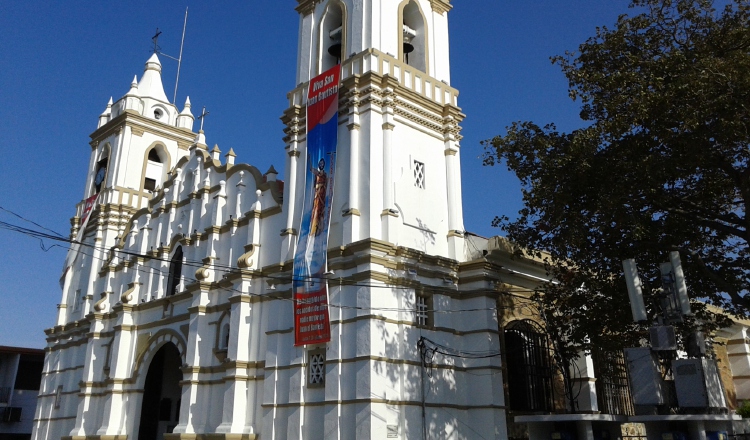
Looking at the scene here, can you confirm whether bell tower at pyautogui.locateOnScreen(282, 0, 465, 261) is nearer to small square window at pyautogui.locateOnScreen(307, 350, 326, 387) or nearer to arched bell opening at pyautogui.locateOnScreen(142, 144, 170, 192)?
small square window at pyautogui.locateOnScreen(307, 350, 326, 387)

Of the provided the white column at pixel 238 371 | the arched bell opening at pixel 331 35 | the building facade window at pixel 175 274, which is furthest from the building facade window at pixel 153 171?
the white column at pixel 238 371

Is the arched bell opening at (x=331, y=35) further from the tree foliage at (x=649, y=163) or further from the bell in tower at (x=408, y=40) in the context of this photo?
the tree foliage at (x=649, y=163)

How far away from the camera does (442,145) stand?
21453 millimetres

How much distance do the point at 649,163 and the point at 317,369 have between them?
389 inches

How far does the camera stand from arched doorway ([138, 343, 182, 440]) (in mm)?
25719

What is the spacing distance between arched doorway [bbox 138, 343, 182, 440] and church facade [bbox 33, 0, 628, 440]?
0.21ft

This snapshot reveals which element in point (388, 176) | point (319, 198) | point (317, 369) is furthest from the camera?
point (319, 198)

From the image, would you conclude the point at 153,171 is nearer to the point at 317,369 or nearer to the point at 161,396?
the point at 161,396

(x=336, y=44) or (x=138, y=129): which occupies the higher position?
(x=138, y=129)

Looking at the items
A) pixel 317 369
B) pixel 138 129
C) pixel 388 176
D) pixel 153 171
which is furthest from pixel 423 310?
pixel 138 129

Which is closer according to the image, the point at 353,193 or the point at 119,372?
the point at 353,193

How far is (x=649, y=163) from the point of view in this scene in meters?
13.5

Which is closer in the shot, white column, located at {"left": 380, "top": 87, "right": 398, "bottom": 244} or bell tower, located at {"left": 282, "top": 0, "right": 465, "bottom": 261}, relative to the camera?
white column, located at {"left": 380, "top": 87, "right": 398, "bottom": 244}

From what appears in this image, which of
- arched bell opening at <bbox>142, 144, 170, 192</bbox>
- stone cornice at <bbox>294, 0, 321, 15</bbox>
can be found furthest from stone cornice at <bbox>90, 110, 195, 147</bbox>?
stone cornice at <bbox>294, 0, 321, 15</bbox>
